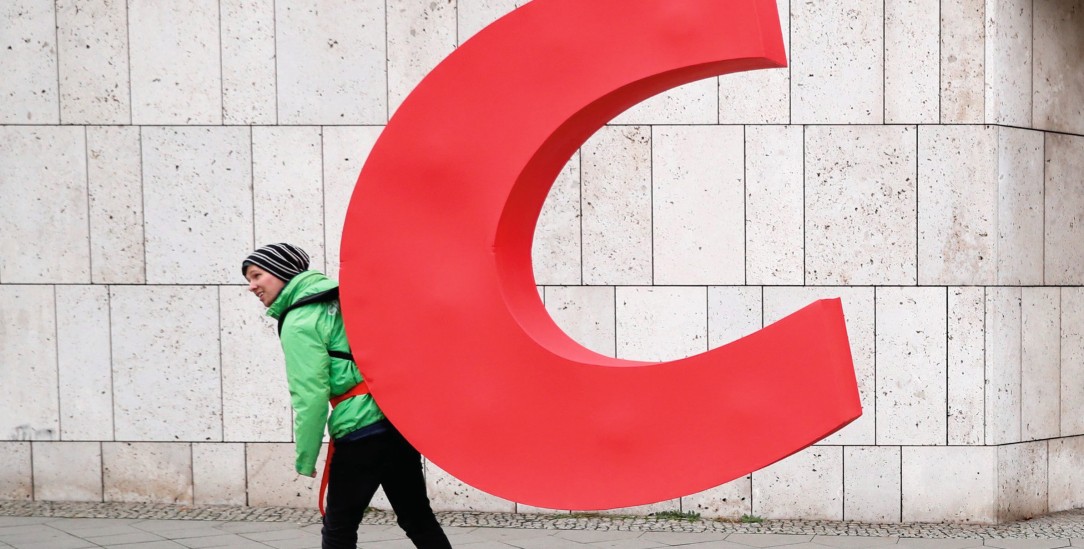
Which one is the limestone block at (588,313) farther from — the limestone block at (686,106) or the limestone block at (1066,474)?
the limestone block at (1066,474)

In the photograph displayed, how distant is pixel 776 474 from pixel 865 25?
286cm

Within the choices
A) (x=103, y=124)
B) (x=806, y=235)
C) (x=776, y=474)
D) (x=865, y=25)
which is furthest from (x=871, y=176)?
(x=103, y=124)

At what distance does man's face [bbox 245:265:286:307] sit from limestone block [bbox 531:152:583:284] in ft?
9.47

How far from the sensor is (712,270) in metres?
6.65

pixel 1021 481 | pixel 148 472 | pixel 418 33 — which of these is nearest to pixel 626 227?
pixel 418 33

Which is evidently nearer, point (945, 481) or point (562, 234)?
point (945, 481)

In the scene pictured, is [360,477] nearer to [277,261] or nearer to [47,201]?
[277,261]

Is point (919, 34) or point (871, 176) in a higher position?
point (919, 34)

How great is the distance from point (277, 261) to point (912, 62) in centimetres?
438

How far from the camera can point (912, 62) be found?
6559mm

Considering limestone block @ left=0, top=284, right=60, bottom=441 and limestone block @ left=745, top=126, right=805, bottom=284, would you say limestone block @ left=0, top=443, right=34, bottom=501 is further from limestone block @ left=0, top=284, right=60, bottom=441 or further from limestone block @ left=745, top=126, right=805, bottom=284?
limestone block @ left=745, top=126, right=805, bottom=284

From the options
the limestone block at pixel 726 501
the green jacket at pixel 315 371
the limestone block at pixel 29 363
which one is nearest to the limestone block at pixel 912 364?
the limestone block at pixel 726 501

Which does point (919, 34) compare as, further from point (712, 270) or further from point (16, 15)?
point (16, 15)

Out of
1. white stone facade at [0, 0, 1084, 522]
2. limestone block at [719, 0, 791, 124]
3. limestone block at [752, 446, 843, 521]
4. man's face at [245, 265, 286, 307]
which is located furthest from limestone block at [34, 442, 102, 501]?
limestone block at [719, 0, 791, 124]
